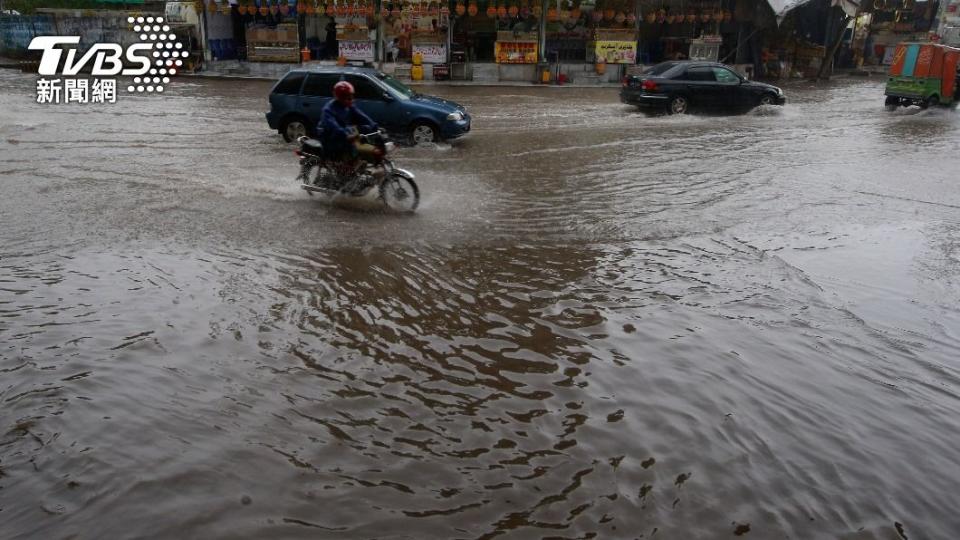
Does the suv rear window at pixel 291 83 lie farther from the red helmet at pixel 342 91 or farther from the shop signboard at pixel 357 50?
the shop signboard at pixel 357 50

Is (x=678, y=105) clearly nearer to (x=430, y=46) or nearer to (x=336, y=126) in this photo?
(x=336, y=126)

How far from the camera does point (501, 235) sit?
7.77 metres

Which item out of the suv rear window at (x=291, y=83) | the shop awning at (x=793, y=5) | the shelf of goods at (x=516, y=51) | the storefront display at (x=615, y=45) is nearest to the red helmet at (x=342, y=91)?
the suv rear window at (x=291, y=83)

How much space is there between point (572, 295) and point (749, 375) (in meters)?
1.80

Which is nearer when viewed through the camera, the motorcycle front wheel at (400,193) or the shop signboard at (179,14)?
the motorcycle front wheel at (400,193)

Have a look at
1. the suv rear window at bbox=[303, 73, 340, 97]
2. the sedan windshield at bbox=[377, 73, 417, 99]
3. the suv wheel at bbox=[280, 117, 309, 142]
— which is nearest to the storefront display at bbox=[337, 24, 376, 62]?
the sedan windshield at bbox=[377, 73, 417, 99]

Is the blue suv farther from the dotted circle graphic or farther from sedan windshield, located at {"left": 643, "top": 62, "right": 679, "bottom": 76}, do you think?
the dotted circle graphic

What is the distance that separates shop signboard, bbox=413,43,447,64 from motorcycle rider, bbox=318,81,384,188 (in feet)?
67.9

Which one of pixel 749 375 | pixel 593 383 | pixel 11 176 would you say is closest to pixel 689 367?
pixel 749 375

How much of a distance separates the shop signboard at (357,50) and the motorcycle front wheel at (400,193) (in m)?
21.6

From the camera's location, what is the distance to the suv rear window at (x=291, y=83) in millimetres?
12953

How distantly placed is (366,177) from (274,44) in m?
23.0

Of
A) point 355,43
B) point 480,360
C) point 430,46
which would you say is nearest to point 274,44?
point 355,43

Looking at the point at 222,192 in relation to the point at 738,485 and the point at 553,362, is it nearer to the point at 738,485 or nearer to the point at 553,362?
the point at 553,362
